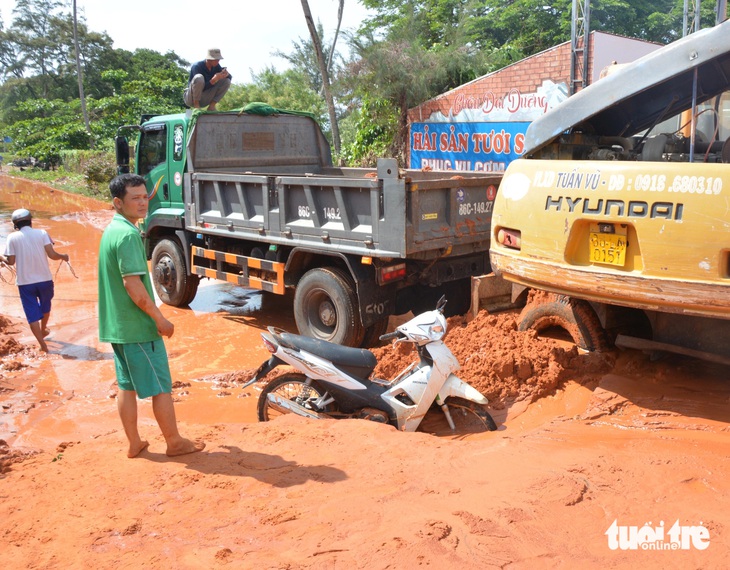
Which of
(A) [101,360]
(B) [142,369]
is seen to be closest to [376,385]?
(B) [142,369]

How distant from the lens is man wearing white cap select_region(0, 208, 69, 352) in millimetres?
7543

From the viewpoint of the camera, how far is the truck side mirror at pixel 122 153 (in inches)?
381

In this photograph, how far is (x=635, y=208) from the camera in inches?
148

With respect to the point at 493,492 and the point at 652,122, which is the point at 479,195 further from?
the point at 493,492

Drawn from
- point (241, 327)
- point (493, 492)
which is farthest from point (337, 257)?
point (493, 492)

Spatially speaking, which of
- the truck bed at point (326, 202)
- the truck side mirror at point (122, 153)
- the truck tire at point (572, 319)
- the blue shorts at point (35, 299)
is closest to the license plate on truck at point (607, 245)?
the truck tire at point (572, 319)

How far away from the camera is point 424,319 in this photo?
4754mm

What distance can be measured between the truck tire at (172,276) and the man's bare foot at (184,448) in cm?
524

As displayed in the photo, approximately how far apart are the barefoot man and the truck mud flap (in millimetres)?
3343

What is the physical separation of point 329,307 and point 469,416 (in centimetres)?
249

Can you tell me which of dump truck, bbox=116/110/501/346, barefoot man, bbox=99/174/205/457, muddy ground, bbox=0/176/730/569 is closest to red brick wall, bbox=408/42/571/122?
dump truck, bbox=116/110/501/346

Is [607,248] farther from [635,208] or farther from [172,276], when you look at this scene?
[172,276]

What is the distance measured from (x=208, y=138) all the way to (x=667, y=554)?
753 cm

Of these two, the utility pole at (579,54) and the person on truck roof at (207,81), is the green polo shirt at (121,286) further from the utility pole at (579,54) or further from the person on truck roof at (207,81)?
the utility pole at (579,54)
